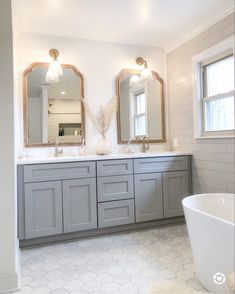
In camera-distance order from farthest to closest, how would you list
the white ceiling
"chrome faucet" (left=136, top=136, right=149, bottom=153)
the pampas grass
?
"chrome faucet" (left=136, top=136, right=149, bottom=153) → the pampas grass → the white ceiling

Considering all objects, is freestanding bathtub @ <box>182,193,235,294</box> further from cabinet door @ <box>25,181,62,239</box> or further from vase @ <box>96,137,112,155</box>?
vase @ <box>96,137,112,155</box>

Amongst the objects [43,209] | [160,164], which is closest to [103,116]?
[160,164]

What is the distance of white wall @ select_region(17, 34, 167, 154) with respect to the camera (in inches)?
124

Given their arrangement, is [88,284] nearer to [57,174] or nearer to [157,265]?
[157,265]

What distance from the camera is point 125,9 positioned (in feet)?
8.75

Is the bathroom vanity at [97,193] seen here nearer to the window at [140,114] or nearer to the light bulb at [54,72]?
the window at [140,114]

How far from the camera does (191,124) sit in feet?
10.9

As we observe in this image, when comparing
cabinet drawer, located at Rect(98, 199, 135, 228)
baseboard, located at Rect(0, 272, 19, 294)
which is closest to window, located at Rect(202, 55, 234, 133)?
cabinet drawer, located at Rect(98, 199, 135, 228)

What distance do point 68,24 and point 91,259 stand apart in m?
2.59

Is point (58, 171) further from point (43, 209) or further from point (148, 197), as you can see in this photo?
point (148, 197)

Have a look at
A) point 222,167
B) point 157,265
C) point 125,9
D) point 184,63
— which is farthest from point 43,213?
point 184,63

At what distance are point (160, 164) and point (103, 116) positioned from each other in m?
1.00

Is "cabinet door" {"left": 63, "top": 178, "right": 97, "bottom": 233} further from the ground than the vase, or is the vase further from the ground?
the vase

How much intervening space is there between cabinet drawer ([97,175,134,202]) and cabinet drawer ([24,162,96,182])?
17cm
